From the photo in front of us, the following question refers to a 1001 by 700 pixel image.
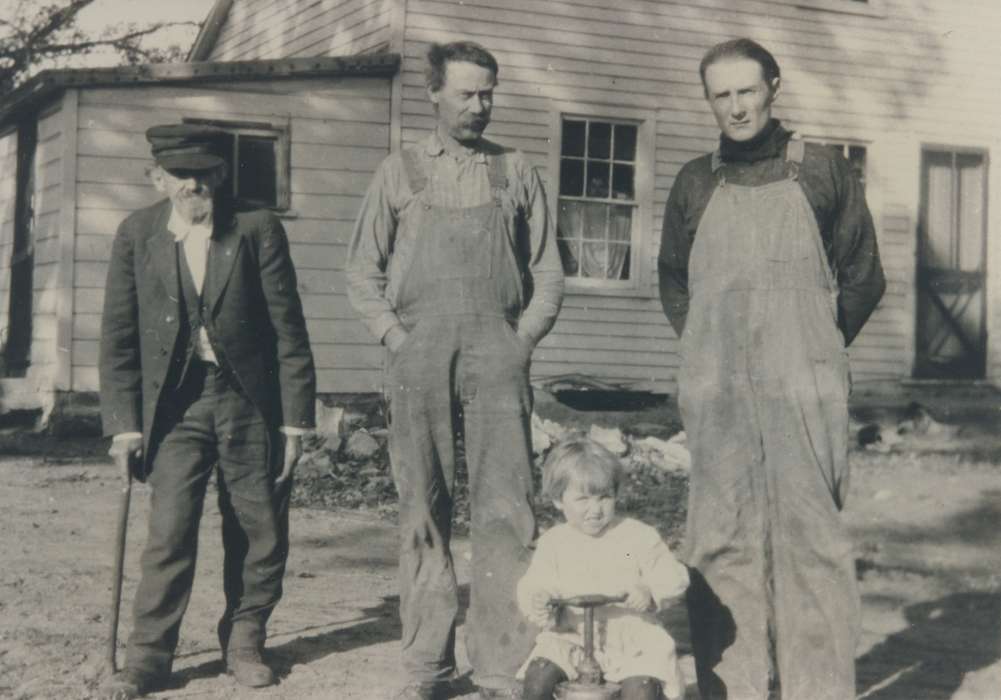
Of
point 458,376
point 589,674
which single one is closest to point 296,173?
point 458,376

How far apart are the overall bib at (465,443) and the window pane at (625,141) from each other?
9395 millimetres

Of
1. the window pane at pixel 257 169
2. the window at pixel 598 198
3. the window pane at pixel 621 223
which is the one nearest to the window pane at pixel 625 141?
the window at pixel 598 198

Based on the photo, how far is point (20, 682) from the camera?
15.4ft

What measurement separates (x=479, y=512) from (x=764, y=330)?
3.88ft

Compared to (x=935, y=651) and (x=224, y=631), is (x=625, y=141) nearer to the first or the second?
(x=935, y=651)

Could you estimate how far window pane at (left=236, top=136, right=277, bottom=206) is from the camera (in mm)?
12039

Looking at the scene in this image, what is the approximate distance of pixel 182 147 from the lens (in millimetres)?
4676

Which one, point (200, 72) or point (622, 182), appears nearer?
point (200, 72)

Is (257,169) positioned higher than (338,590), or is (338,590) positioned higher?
(257,169)

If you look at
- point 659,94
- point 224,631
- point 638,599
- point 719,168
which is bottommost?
point 224,631

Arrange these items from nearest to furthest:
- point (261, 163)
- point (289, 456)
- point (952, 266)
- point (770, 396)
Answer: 1. point (770, 396)
2. point (289, 456)
3. point (261, 163)
4. point (952, 266)

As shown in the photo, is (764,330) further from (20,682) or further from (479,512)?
(20,682)

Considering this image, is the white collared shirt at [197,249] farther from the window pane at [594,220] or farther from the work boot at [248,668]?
the window pane at [594,220]

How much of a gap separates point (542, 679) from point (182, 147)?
2.33 meters
